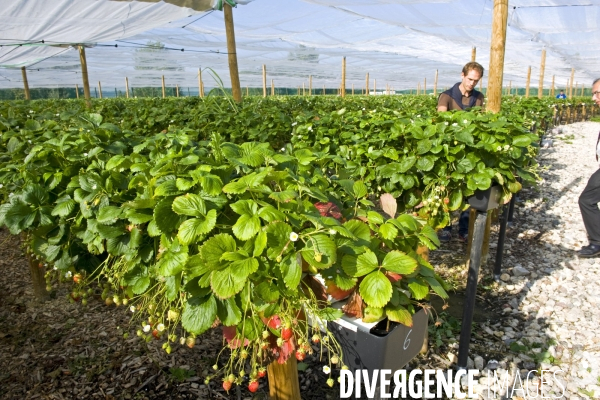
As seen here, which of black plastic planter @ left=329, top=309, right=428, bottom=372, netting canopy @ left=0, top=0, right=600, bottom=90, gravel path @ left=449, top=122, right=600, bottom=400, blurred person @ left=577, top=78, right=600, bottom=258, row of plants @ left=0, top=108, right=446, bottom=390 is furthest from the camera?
netting canopy @ left=0, top=0, right=600, bottom=90

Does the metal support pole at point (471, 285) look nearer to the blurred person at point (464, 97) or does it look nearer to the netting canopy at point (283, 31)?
the blurred person at point (464, 97)

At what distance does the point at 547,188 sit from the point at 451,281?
13.7ft

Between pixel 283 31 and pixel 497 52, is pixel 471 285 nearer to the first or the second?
pixel 497 52

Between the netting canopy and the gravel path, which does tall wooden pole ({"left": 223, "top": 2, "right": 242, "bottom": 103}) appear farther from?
the gravel path

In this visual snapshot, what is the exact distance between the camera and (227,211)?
1154 millimetres

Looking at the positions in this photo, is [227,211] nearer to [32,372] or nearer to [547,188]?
[32,372]

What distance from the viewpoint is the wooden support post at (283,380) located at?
141 cm

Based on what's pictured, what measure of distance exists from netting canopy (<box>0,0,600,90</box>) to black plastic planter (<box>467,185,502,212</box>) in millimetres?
4778

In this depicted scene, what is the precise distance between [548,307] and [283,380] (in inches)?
106

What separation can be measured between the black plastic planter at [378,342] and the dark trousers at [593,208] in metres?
3.89

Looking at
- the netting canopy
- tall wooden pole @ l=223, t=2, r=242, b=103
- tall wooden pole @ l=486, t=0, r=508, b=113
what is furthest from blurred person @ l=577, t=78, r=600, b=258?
the netting canopy

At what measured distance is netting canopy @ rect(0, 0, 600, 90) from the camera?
685 centimetres

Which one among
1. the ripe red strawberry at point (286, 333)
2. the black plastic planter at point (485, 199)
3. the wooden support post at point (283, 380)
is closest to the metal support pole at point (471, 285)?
the black plastic planter at point (485, 199)

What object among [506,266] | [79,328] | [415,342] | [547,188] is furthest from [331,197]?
[547,188]
